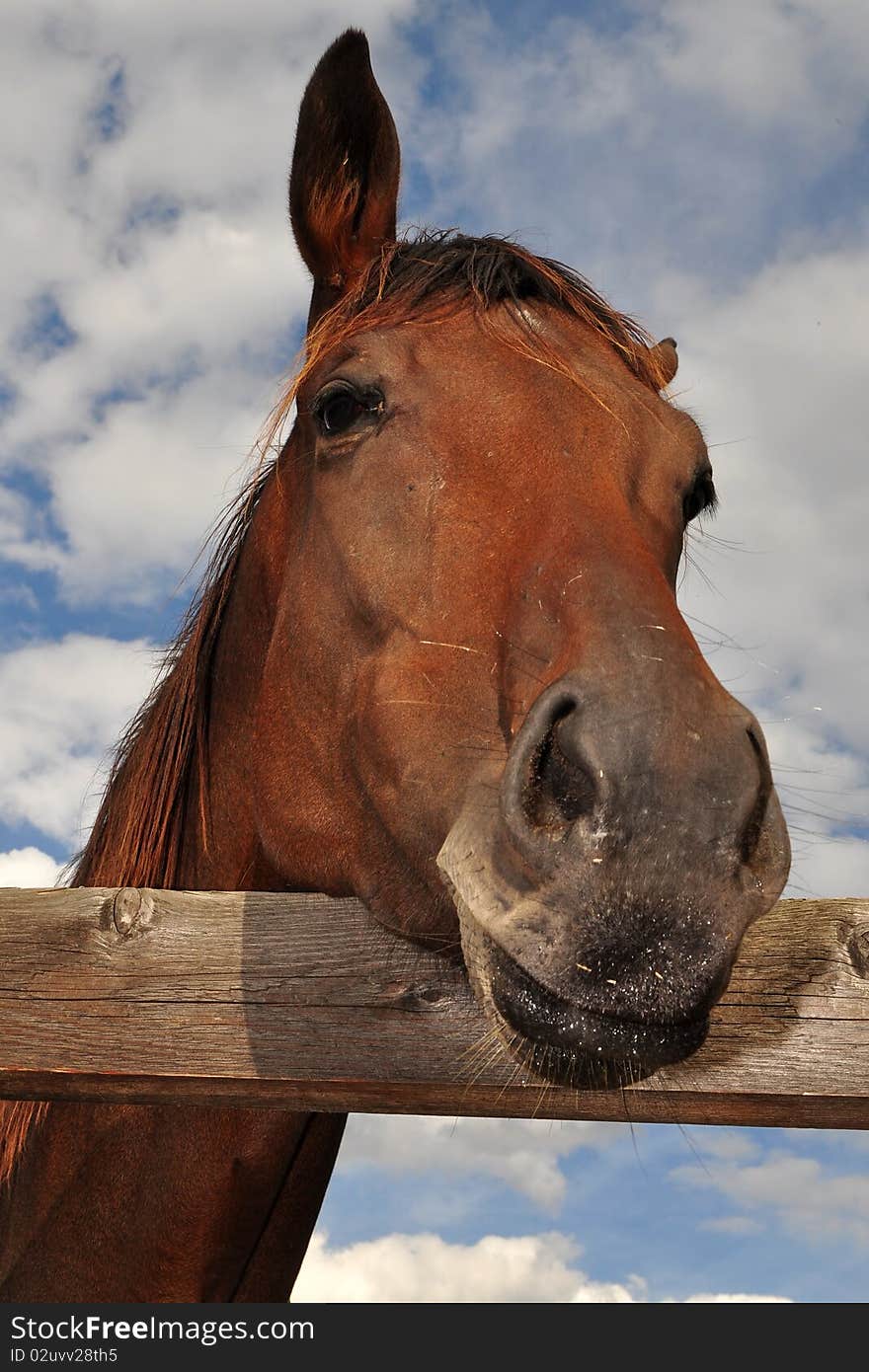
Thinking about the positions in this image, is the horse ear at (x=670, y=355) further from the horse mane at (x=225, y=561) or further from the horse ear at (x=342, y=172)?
the horse ear at (x=342, y=172)

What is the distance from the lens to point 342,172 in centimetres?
348

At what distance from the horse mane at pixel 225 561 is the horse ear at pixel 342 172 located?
5.5 inches

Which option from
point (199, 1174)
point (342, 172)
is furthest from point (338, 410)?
point (199, 1174)

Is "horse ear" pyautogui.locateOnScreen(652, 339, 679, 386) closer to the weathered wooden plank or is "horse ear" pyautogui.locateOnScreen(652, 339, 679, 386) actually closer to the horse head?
the horse head

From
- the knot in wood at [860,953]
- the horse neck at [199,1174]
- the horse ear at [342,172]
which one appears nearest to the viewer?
the knot in wood at [860,953]

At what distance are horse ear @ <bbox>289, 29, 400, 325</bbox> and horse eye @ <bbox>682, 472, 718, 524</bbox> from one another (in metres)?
1.27

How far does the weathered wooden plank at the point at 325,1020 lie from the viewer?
2250 mm

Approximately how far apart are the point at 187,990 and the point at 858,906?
4.86 feet

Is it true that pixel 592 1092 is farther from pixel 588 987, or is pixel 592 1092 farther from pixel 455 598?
pixel 455 598

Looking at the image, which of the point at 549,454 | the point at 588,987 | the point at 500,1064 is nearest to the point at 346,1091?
the point at 500,1064

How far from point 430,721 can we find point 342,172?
2055 millimetres

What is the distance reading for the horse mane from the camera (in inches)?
122

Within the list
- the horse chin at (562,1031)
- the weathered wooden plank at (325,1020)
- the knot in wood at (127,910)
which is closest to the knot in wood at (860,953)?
the weathered wooden plank at (325,1020)

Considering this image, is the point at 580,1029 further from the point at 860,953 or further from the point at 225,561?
the point at 225,561
